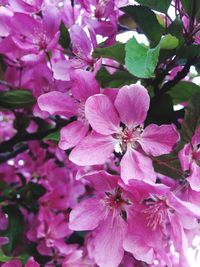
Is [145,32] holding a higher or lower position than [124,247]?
higher

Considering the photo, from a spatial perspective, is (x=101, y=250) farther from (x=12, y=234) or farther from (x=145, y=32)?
(x=12, y=234)

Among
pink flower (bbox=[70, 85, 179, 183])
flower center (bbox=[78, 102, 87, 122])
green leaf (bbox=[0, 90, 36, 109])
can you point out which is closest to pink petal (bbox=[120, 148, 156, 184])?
pink flower (bbox=[70, 85, 179, 183])

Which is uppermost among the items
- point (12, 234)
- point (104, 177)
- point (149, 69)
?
point (149, 69)

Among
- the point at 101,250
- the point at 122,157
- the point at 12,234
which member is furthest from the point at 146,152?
the point at 12,234

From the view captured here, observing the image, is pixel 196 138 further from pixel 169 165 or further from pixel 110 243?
pixel 110 243

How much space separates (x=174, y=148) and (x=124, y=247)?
5.6 inches

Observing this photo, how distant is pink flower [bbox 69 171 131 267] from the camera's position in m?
0.65

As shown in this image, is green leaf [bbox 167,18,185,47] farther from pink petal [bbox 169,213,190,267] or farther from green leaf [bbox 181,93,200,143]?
pink petal [bbox 169,213,190,267]

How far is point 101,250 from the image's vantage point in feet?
2.17

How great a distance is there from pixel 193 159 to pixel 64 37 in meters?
0.31

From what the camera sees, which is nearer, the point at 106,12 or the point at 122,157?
the point at 122,157

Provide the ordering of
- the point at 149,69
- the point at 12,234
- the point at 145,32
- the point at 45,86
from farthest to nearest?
the point at 12,234, the point at 45,86, the point at 145,32, the point at 149,69

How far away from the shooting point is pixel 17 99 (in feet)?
3.01

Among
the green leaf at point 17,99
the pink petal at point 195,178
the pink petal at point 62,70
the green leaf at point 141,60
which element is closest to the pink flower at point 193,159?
the pink petal at point 195,178
